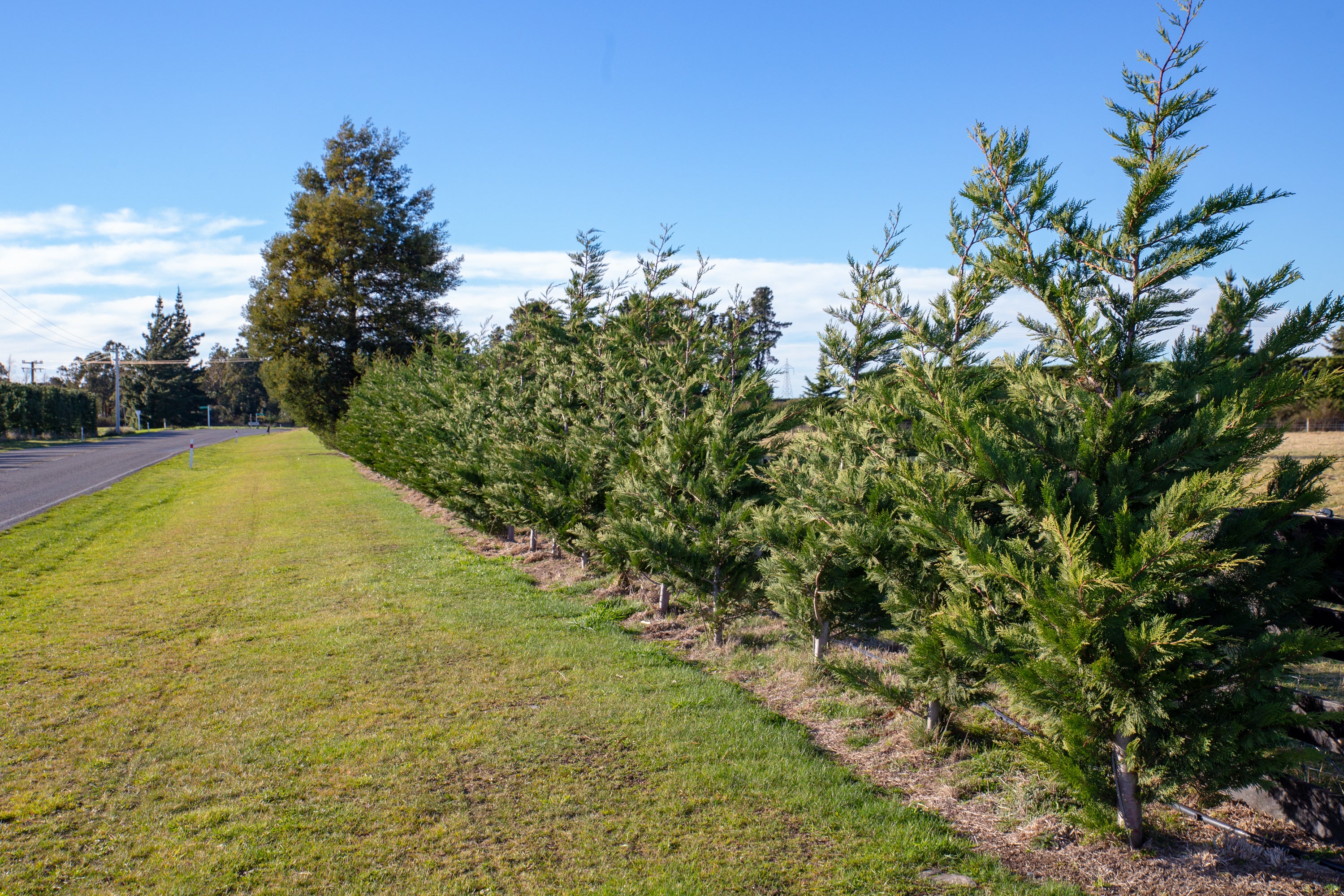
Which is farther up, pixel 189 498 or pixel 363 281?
pixel 363 281

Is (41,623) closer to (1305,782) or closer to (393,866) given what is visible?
(393,866)

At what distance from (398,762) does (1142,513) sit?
4099 mm

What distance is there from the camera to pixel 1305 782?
3674mm

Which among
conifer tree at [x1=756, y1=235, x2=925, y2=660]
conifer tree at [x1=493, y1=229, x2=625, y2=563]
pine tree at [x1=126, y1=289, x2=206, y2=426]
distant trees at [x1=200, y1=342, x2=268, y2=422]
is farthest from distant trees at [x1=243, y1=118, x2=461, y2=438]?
distant trees at [x1=200, y1=342, x2=268, y2=422]

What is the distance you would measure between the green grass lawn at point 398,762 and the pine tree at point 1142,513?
0.89m

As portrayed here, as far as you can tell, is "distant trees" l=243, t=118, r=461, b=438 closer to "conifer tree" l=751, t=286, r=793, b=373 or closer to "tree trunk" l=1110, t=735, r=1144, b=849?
"conifer tree" l=751, t=286, r=793, b=373

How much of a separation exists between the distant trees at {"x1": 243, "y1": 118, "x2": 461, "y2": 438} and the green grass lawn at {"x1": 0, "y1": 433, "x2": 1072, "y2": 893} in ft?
77.4

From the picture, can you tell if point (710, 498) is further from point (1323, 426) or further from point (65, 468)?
point (65, 468)

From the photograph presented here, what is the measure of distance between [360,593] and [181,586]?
2156 mm

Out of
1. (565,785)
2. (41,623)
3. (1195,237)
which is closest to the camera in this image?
(1195,237)

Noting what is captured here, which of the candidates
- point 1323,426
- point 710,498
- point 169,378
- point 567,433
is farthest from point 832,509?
point 169,378

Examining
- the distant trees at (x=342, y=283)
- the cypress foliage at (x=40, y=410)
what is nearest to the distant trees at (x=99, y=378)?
the cypress foliage at (x=40, y=410)

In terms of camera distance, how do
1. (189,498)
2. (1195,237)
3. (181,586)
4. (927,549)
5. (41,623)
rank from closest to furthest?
(1195,237) < (927,549) < (41,623) < (181,586) < (189,498)

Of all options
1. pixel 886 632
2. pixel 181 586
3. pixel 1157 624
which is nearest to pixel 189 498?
pixel 181 586
